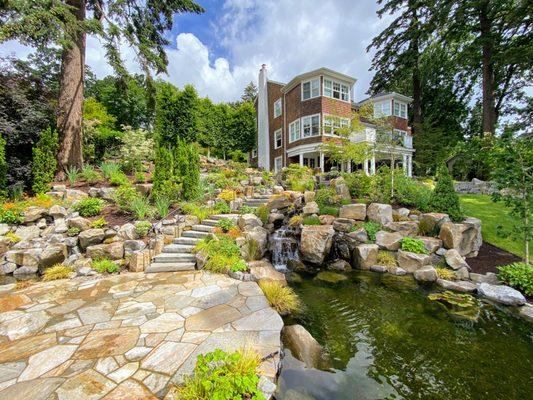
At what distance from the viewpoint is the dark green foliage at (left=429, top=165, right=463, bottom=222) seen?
749 centimetres

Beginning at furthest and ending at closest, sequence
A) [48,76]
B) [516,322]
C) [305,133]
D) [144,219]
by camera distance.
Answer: [48,76], [305,133], [144,219], [516,322]

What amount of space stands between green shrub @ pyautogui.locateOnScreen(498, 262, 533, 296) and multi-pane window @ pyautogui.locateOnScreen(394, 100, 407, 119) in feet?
58.8

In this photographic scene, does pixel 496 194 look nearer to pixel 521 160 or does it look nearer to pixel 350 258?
pixel 521 160

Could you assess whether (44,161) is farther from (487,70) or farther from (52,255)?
(487,70)

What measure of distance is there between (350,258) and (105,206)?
8275mm

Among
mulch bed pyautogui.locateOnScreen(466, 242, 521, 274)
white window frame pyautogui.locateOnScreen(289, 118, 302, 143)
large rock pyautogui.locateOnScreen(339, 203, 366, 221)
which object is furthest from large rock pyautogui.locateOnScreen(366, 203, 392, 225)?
white window frame pyautogui.locateOnScreen(289, 118, 302, 143)

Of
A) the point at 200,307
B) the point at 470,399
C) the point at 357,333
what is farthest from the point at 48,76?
the point at 470,399

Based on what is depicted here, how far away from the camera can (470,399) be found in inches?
111

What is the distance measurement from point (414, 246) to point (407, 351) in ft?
13.0

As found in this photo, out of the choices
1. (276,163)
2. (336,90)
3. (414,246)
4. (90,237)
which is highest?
(336,90)

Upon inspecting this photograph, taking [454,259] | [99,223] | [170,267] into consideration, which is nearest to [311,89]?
[454,259]

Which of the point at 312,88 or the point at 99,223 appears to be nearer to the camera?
the point at 99,223

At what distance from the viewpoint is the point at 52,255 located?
6031mm

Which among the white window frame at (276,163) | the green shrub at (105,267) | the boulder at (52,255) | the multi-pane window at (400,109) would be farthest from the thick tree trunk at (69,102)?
the multi-pane window at (400,109)
